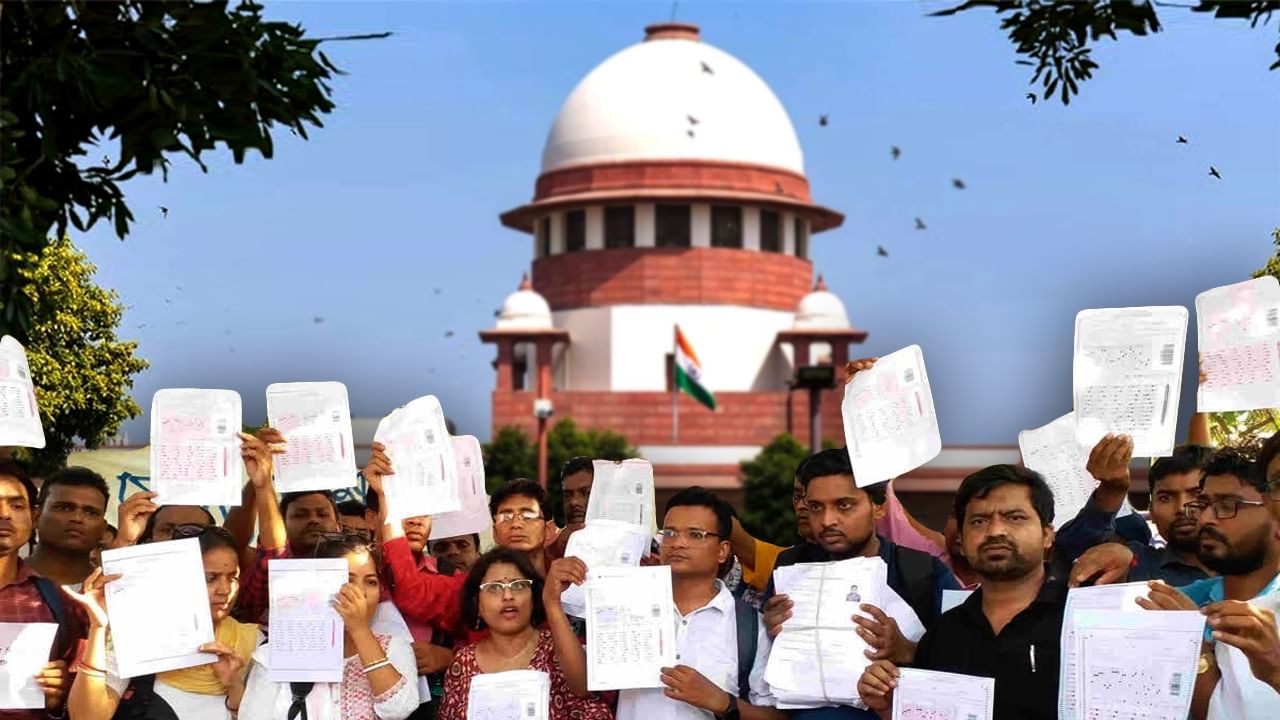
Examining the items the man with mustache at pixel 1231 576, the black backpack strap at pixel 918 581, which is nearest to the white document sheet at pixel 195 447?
the black backpack strap at pixel 918 581

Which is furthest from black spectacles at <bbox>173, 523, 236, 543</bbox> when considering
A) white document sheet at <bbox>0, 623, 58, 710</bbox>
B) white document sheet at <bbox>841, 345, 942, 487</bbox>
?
white document sheet at <bbox>841, 345, 942, 487</bbox>

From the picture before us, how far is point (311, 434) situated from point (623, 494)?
0.94 metres

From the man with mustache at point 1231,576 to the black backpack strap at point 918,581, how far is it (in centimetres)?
70

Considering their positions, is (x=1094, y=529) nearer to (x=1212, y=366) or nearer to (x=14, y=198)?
(x=1212, y=366)

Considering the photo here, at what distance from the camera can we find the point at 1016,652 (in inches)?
171

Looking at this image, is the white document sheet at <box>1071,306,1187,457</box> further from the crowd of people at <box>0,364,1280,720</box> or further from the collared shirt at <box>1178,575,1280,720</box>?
the collared shirt at <box>1178,575,1280,720</box>

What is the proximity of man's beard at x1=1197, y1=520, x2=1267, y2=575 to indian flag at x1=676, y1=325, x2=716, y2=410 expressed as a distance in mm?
32912

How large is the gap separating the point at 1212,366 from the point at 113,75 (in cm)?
282

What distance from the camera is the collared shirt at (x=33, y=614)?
15.6 feet

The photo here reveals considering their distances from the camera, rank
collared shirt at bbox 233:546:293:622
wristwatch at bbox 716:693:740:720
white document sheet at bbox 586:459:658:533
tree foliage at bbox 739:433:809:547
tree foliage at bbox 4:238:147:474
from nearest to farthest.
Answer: wristwatch at bbox 716:693:740:720 < collared shirt at bbox 233:546:293:622 < white document sheet at bbox 586:459:658:533 < tree foliage at bbox 4:238:147:474 < tree foliage at bbox 739:433:809:547

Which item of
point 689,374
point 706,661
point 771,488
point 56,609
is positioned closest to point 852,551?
point 706,661

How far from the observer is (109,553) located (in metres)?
4.67

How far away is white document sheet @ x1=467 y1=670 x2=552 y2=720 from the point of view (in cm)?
474

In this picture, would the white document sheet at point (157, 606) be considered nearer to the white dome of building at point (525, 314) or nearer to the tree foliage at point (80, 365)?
the tree foliage at point (80, 365)
